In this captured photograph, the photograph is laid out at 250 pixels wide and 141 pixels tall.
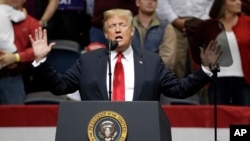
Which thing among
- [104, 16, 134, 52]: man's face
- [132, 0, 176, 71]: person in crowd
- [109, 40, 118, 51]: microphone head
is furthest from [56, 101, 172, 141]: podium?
[132, 0, 176, 71]: person in crowd

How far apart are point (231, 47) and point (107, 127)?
3.93 metres

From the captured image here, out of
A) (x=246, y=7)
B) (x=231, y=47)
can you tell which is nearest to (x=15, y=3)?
(x=231, y=47)

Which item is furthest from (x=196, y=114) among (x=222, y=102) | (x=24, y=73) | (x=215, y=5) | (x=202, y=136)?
(x=24, y=73)

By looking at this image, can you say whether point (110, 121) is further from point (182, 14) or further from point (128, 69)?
point (182, 14)

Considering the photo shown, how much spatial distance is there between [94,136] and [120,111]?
9.1 inches

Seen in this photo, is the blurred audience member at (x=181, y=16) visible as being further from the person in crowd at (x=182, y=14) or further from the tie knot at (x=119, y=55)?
the tie knot at (x=119, y=55)

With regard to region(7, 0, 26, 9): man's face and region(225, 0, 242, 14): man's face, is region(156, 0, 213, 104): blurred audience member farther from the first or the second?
region(7, 0, 26, 9): man's face

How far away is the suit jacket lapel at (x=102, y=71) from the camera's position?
736 centimetres

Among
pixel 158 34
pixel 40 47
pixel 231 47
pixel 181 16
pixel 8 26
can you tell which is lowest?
pixel 231 47

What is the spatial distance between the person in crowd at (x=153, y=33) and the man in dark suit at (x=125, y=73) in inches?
98.3

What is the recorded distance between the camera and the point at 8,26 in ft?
31.7

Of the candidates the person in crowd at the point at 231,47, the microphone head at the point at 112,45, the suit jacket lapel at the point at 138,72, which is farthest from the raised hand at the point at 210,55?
the person in crowd at the point at 231,47

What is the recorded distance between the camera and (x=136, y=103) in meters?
6.34

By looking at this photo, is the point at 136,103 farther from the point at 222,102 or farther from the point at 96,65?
the point at 222,102
